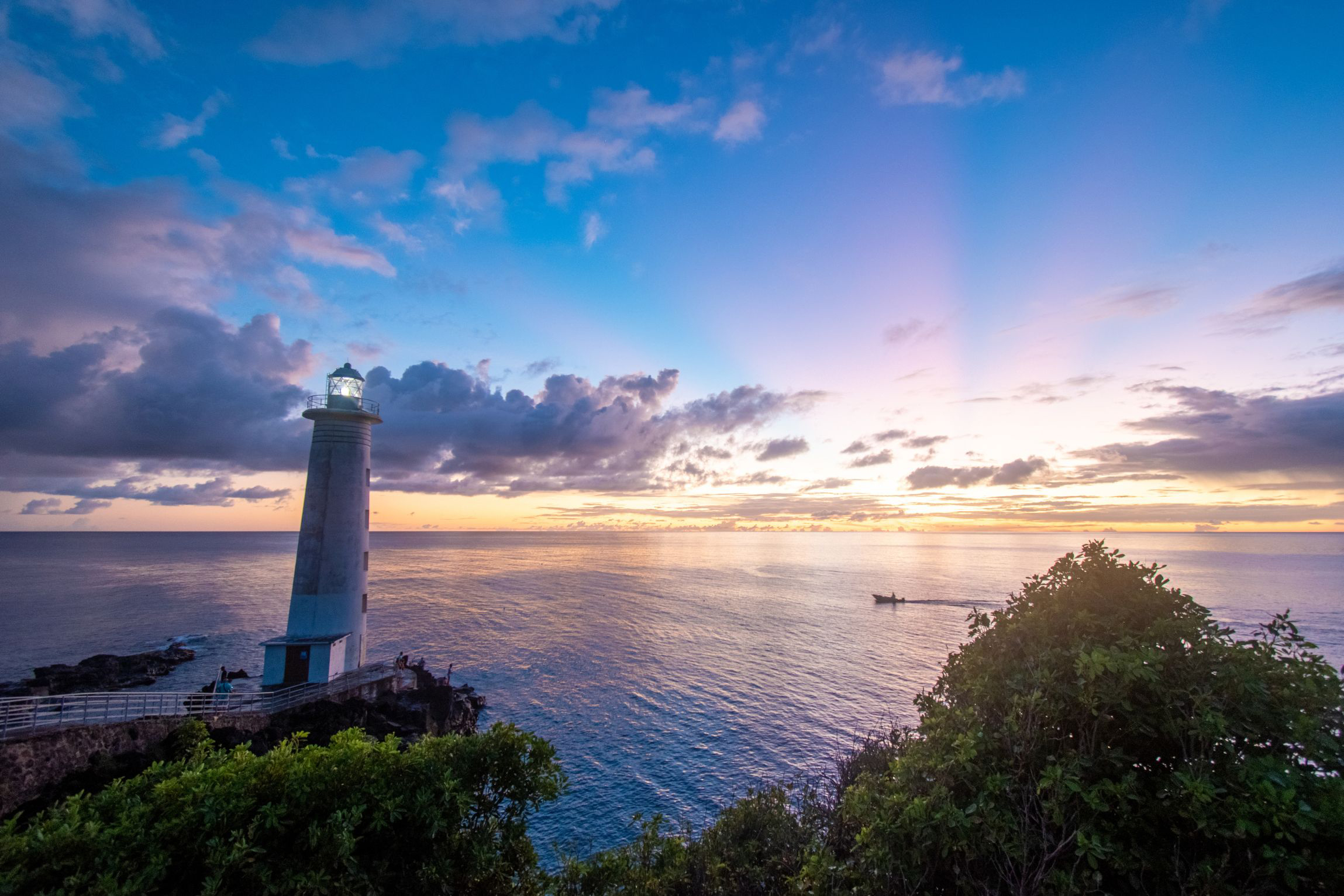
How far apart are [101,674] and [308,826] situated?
52745 mm

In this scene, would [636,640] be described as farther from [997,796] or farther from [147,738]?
[997,796]

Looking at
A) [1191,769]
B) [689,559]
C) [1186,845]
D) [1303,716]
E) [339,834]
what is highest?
[1303,716]

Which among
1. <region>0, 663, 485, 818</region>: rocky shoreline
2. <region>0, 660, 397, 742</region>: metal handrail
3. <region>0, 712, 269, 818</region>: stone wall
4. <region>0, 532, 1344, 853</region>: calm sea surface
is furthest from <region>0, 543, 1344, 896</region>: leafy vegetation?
<region>0, 532, 1344, 853</region>: calm sea surface

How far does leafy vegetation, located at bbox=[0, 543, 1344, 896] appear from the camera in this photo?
7.76 m

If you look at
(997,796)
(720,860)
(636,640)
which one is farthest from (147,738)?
(636,640)

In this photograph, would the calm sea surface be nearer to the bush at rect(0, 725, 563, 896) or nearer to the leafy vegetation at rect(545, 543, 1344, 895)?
the bush at rect(0, 725, 563, 896)

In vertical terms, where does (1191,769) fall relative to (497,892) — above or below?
above

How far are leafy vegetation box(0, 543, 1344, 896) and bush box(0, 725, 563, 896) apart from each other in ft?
0.13

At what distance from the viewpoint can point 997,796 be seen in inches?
371

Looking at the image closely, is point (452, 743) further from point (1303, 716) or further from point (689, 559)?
point (689, 559)

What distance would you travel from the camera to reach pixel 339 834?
9875 millimetres

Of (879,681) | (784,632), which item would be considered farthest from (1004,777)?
(784,632)

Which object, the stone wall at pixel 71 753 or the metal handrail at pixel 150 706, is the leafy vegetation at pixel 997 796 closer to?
the stone wall at pixel 71 753

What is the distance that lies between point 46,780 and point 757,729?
1253 inches
